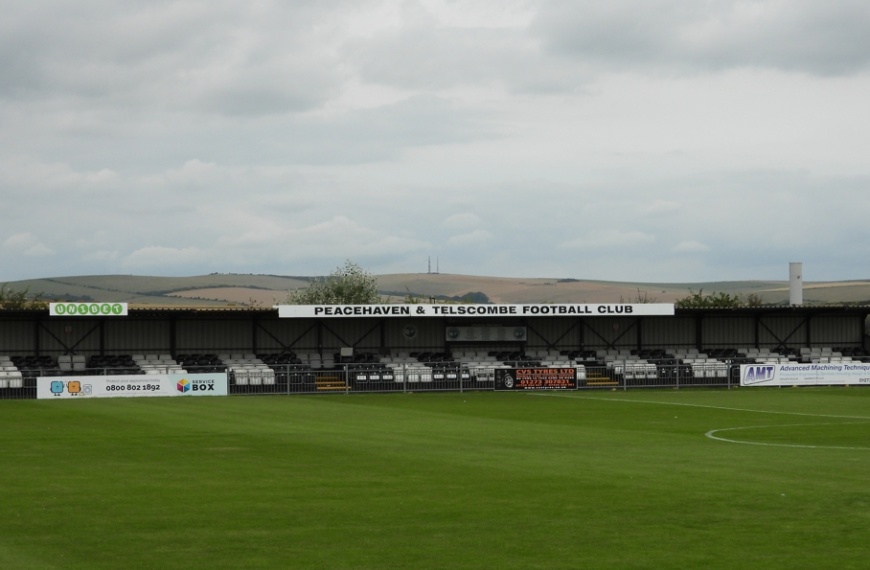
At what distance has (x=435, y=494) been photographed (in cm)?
2016

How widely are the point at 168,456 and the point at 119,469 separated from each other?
284 centimetres

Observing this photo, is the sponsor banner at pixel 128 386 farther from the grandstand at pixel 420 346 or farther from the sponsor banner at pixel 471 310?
the sponsor banner at pixel 471 310

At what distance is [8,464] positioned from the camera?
25.2 meters

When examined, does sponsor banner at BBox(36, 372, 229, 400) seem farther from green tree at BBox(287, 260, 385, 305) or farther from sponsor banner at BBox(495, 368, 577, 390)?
green tree at BBox(287, 260, 385, 305)

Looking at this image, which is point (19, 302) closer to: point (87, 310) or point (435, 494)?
point (87, 310)

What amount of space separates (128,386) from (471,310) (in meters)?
24.0

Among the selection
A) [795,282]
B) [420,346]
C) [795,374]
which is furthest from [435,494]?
[795,282]

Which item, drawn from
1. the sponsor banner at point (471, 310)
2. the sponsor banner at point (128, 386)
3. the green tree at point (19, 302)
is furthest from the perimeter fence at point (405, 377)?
the green tree at point (19, 302)

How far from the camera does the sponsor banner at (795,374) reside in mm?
69438

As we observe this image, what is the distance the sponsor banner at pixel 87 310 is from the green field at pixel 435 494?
32.6 metres

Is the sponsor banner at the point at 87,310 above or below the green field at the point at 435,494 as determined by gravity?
above

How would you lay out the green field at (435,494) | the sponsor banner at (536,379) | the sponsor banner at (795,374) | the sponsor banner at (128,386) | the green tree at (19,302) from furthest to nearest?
the green tree at (19,302), the sponsor banner at (795,374), the sponsor banner at (536,379), the sponsor banner at (128,386), the green field at (435,494)

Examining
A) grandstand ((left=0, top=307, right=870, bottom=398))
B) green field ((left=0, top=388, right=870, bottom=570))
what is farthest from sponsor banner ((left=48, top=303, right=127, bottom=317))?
green field ((left=0, top=388, right=870, bottom=570))

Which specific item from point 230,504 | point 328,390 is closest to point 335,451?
point 230,504
